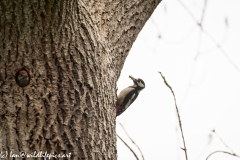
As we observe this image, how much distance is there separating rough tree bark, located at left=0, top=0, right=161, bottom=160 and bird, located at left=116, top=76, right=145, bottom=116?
2.69m

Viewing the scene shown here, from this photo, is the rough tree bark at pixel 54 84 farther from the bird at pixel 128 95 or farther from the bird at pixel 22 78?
the bird at pixel 128 95

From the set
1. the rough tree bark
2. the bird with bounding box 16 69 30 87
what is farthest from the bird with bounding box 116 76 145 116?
the bird with bounding box 16 69 30 87

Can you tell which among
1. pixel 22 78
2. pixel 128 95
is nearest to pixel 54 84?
pixel 22 78

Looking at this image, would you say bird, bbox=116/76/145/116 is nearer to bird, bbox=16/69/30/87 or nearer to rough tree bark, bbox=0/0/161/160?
rough tree bark, bbox=0/0/161/160

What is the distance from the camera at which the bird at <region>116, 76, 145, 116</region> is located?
4.79m

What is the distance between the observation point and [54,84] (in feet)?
6.17

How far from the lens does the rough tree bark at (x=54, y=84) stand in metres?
1.79

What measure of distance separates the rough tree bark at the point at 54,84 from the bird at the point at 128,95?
8.83 feet

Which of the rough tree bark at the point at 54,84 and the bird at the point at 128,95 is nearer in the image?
the rough tree bark at the point at 54,84

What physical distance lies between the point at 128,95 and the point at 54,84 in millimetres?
3008

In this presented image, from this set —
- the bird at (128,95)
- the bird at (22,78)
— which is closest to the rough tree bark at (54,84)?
the bird at (22,78)

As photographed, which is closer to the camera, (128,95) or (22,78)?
(22,78)

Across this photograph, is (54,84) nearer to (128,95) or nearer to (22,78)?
(22,78)

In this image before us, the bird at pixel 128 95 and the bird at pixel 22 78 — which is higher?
the bird at pixel 128 95
